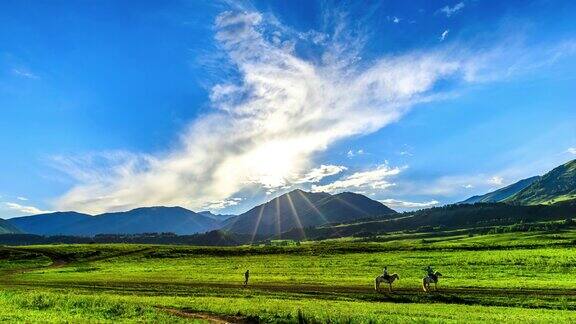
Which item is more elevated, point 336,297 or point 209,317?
point 209,317

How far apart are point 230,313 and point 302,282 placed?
26.5m

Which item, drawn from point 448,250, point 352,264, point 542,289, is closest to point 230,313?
point 542,289

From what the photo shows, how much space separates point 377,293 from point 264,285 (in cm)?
1583

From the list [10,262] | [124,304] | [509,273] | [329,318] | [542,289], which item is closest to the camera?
[329,318]

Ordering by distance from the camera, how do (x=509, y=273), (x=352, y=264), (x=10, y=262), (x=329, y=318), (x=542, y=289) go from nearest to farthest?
(x=329, y=318) < (x=542, y=289) < (x=509, y=273) < (x=352, y=264) < (x=10, y=262)

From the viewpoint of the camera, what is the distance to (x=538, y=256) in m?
87.8

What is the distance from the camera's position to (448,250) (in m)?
120

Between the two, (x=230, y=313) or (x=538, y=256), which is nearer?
(x=230, y=313)

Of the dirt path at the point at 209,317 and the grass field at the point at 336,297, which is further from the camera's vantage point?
the grass field at the point at 336,297

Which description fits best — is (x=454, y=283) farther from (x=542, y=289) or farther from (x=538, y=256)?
(x=538, y=256)

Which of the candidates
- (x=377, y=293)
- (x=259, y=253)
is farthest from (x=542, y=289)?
(x=259, y=253)

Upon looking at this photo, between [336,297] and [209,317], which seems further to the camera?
[336,297]

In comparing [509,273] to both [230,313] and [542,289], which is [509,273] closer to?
[542,289]

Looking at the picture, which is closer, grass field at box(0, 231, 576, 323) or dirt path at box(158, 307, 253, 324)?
dirt path at box(158, 307, 253, 324)
